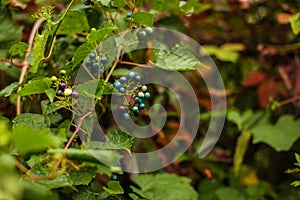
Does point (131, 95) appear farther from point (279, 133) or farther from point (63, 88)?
point (279, 133)

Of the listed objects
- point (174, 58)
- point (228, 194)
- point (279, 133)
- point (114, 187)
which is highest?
point (174, 58)

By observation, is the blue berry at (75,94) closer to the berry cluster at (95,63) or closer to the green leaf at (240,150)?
the berry cluster at (95,63)

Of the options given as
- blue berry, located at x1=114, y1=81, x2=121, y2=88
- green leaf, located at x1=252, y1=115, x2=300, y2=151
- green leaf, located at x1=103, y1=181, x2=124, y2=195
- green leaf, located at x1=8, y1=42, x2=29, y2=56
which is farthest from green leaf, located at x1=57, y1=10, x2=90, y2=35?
green leaf, located at x1=252, y1=115, x2=300, y2=151

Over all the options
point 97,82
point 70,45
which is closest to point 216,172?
point 70,45

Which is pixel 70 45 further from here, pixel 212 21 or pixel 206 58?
pixel 212 21

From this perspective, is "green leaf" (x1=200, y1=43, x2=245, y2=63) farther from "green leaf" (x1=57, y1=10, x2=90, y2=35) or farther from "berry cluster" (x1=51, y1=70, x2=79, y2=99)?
"berry cluster" (x1=51, y1=70, x2=79, y2=99)

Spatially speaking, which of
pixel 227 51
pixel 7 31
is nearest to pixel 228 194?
pixel 227 51
